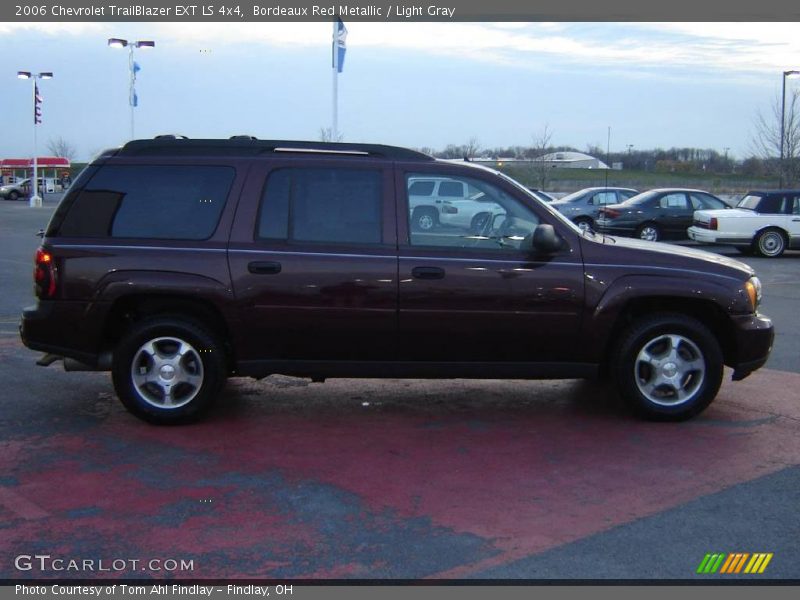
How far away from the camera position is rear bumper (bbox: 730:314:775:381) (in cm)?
644

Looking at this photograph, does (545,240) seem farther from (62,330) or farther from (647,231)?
(647,231)

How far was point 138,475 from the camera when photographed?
5367mm

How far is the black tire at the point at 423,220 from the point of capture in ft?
20.6

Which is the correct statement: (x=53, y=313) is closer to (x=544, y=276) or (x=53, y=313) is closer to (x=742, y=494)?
(x=544, y=276)

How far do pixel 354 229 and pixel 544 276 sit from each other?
1.34 m

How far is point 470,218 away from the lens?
20.9 ft

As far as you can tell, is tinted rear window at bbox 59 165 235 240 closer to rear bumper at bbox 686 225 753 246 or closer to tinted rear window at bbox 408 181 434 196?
tinted rear window at bbox 408 181 434 196

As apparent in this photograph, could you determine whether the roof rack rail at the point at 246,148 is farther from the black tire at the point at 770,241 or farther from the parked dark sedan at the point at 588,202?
the parked dark sedan at the point at 588,202

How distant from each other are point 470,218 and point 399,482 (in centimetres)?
203

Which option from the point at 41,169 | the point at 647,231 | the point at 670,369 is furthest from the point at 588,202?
the point at 41,169

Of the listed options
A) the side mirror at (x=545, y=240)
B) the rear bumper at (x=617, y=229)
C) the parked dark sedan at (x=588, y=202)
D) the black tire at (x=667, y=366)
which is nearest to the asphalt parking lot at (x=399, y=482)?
the black tire at (x=667, y=366)

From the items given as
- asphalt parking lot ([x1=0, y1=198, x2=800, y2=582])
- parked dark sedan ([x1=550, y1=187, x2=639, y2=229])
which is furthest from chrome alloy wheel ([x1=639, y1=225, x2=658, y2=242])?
asphalt parking lot ([x1=0, y1=198, x2=800, y2=582])

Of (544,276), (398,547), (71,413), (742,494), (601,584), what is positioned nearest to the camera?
(601,584)

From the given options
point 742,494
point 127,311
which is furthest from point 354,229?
point 742,494
